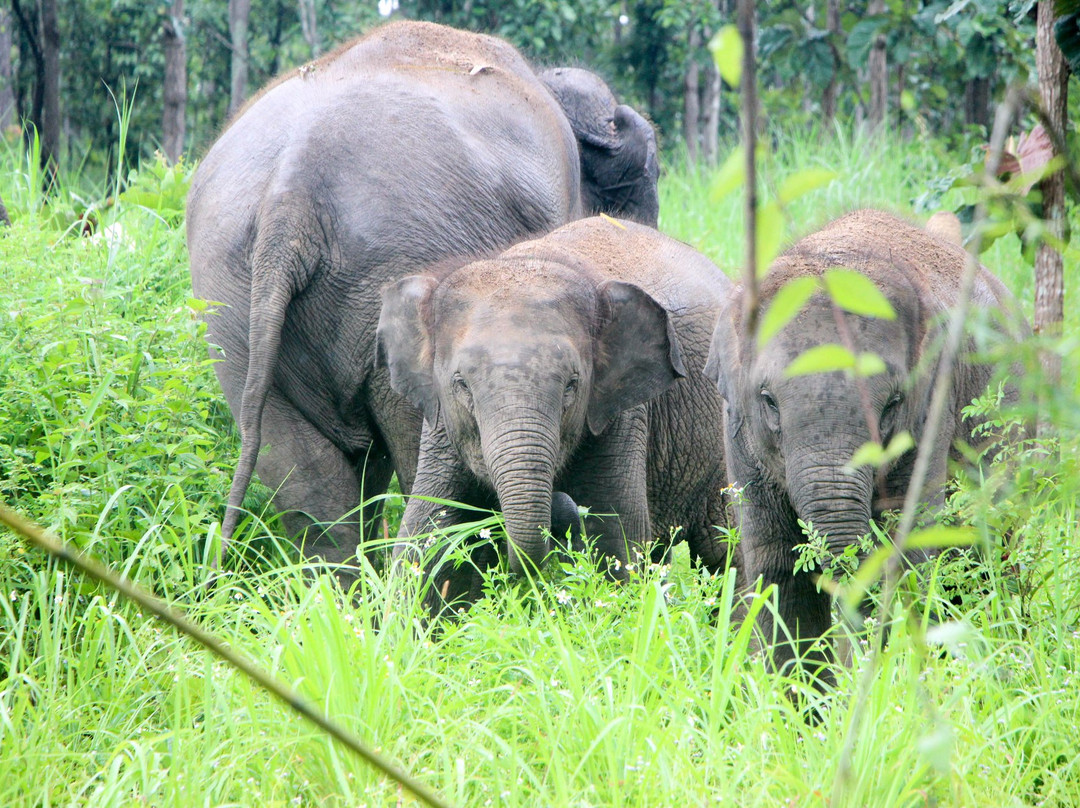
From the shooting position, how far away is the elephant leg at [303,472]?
181 inches

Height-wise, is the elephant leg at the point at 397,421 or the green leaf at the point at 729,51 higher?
the green leaf at the point at 729,51

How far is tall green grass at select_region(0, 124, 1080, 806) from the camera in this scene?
2551 mm

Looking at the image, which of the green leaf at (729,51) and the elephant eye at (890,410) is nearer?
the green leaf at (729,51)

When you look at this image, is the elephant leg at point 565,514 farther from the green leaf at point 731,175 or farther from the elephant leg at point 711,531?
the green leaf at point 731,175

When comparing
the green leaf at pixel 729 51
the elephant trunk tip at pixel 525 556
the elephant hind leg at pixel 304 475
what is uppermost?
the green leaf at pixel 729 51

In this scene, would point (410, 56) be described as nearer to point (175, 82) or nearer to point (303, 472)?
point (303, 472)

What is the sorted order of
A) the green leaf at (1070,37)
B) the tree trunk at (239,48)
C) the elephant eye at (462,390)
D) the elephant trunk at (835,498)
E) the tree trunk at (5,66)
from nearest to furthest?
the elephant trunk at (835,498), the green leaf at (1070,37), the elephant eye at (462,390), the tree trunk at (239,48), the tree trunk at (5,66)

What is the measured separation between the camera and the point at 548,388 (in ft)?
12.3

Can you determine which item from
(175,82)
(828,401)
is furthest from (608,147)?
(175,82)

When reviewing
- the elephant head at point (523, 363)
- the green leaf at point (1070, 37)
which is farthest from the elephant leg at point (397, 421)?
the green leaf at point (1070, 37)

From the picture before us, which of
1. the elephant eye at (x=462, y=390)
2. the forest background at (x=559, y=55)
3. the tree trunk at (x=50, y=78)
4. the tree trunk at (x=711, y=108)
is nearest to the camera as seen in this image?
the elephant eye at (x=462, y=390)

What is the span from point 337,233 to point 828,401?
189 centimetres

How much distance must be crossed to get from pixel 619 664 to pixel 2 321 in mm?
2556

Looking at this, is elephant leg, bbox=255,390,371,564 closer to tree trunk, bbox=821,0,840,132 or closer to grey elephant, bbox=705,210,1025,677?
grey elephant, bbox=705,210,1025,677
